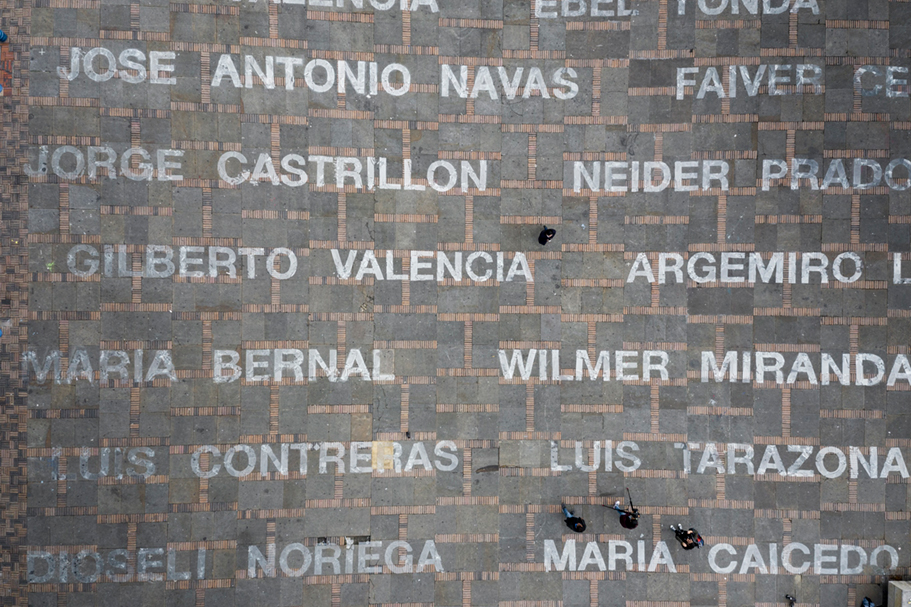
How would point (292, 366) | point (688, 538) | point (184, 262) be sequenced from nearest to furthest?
point (688, 538) < point (184, 262) < point (292, 366)

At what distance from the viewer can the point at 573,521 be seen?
13227 millimetres

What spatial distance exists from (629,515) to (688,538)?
1.58 m

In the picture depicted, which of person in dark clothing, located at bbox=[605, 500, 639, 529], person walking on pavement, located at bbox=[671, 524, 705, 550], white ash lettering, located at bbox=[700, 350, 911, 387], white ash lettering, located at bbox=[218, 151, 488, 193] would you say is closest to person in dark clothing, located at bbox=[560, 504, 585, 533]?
person in dark clothing, located at bbox=[605, 500, 639, 529]

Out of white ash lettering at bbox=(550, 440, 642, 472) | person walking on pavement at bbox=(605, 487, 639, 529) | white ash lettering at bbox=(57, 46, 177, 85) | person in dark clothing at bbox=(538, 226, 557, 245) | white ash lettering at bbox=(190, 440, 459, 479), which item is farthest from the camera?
white ash lettering at bbox=(550, 440, 642, 472)

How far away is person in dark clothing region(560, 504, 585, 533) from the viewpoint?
42.9 feet

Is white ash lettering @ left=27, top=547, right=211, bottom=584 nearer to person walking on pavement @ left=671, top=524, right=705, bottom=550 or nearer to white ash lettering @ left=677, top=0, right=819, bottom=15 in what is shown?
person walking on pavement @ left=671, top=524, right=705, bottom=550

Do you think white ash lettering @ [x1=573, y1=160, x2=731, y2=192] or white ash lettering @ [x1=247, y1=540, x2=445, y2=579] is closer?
white ash lettering @ [x1=247, y1=540, x2=445, y2=579]

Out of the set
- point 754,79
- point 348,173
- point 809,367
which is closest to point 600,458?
point 809,367

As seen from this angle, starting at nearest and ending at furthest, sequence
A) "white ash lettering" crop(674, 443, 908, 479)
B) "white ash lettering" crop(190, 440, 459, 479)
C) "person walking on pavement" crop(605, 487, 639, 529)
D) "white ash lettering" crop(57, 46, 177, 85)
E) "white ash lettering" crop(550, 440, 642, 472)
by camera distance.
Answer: "person walking on pavement" crop(605, 487, 639, 529), "white ash lettering" crop(57, 46, 177, 85), "white ash lettering" crop(190, 440, 459, 479), "white ash lettering" crop(674, 443, 908, 479), "white ash lettering" crop(550, 440, 642, 472)

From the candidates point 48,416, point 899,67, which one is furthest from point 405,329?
point 899,67

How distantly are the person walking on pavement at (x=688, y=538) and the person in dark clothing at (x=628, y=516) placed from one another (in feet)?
3.33

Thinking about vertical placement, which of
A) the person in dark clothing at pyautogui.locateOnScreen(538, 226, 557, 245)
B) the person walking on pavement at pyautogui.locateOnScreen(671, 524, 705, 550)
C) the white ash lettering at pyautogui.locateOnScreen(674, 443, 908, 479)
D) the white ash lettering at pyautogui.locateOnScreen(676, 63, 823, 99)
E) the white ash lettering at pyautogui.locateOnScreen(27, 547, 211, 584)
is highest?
the white ash lettering at pyautogui.locateOnScreen(676, 63, 823, 99)

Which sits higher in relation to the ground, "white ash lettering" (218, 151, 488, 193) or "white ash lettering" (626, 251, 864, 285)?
"white ash lettering" (218, 151, 488, 193)

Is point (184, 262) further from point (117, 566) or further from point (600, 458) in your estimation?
point (600, 458)
